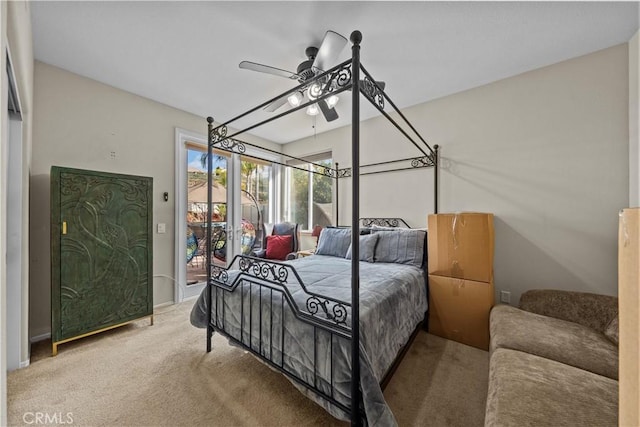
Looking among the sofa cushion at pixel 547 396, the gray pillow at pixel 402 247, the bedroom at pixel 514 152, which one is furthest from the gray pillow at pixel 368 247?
the sofa cushion at pixel 547 396

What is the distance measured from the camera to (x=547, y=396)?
3.65ft

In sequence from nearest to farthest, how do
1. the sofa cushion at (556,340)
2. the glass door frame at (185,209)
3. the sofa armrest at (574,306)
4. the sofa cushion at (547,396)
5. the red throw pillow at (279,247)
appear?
the sofa cushion at (547,396)
the sofa cushion at (556,340)
the sofa armrest at (574,306)
the glass door frame at (185,209)
the red throw pillow at (279,247)

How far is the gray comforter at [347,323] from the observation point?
4.23 ft

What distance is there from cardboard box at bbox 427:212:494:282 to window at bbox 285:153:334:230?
1.88m

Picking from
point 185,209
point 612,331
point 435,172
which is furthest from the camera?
point 185,209

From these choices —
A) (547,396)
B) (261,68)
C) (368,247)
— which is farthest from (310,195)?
(547,396)

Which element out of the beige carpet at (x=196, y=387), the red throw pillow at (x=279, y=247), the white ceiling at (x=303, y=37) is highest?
the white ceiling at (x=303, y=37)

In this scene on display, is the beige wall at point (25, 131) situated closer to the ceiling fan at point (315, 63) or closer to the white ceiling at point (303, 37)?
the white ceiling at point (303, 37)

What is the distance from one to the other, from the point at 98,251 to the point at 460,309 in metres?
3.33

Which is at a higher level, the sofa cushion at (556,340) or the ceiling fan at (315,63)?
the ceiling fan at (315,63)

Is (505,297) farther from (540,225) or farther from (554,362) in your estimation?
Answer: (554,362)

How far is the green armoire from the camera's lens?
6.71ft

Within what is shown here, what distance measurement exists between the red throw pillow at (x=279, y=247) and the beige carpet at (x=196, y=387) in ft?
5.24

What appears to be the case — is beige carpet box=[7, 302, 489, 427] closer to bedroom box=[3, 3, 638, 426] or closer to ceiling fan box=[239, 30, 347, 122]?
bedroom box=[3, 3, 638, 426]
